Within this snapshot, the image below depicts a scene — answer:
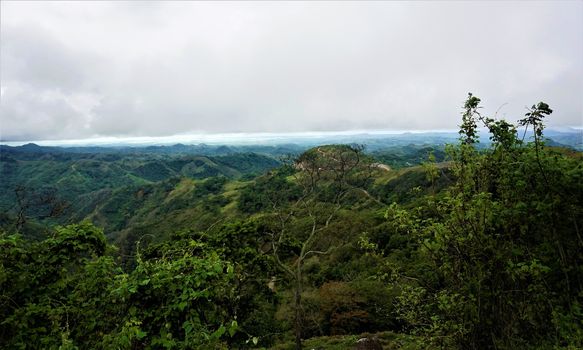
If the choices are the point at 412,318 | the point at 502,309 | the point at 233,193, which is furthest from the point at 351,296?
the point at 233,193

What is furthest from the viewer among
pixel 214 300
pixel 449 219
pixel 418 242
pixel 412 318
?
pixel 214 300

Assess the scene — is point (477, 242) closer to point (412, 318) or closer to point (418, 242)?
point (418, 242)

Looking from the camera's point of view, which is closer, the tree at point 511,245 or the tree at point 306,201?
the tree at point 511,245

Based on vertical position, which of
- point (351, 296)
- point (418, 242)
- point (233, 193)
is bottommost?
point (233, 193)

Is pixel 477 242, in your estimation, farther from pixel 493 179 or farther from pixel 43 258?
pixel 43 258

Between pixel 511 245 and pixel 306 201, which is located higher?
pixel 511 245

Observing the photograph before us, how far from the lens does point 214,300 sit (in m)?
8.42

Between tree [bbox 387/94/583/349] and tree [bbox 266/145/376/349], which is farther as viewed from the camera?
tree [bbox 266/145/376/349]

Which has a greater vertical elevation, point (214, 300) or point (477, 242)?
point (477, 242)

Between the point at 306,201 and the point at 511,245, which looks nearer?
the point at 511,245

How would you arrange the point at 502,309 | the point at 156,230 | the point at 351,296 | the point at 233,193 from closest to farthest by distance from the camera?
the point at 502,309 < the point at 351,296 < the point at 156,230 < the point at 233,193

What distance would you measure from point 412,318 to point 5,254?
33.9 ft

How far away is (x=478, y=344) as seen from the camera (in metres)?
6.29

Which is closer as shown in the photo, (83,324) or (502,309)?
(502,309)
